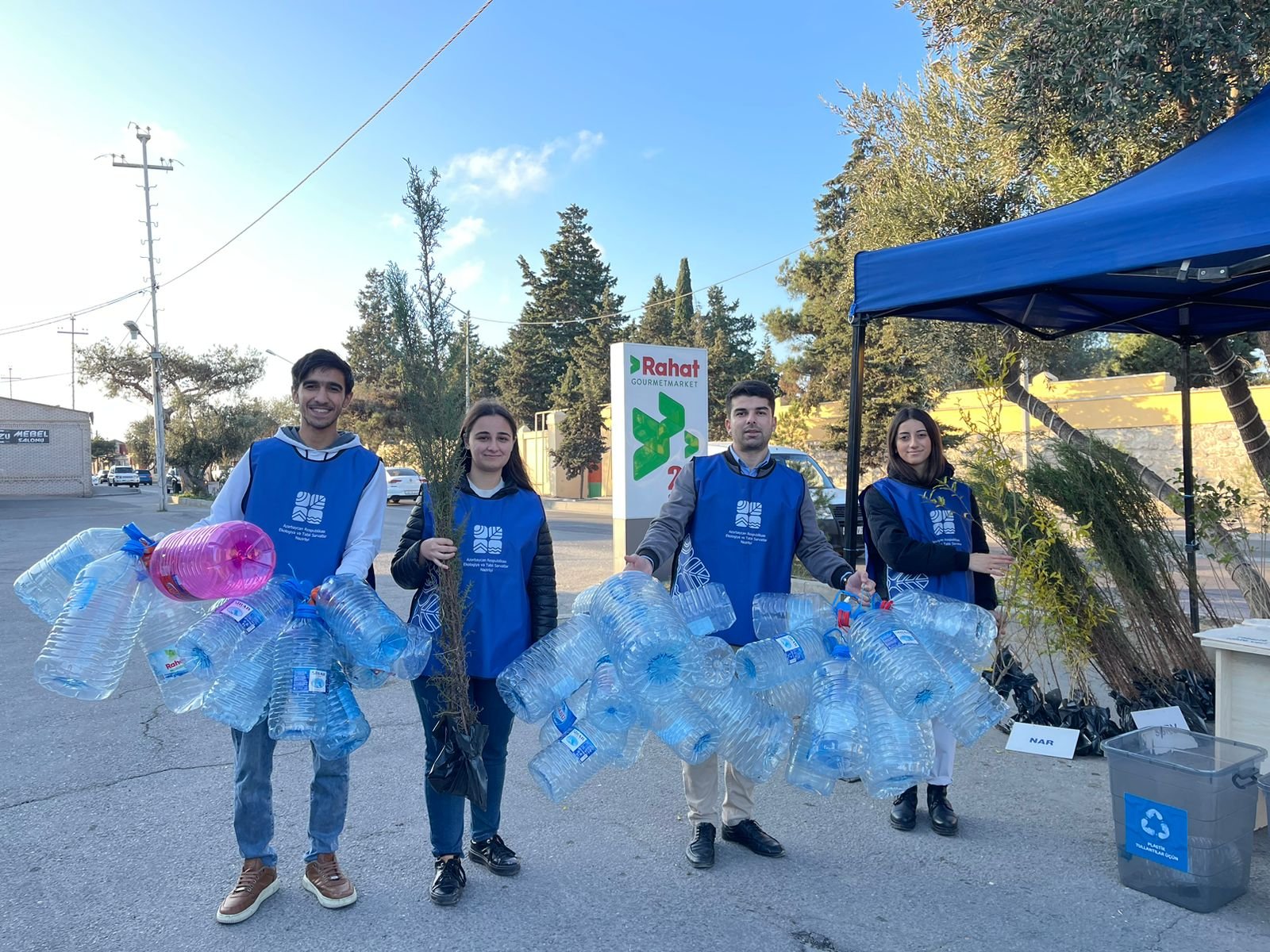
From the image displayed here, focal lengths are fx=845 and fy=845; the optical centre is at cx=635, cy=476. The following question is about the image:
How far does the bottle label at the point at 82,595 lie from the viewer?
299 cm

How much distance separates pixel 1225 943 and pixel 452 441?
321 centimetres

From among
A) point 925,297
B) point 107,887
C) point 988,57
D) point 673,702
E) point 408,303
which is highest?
point 988,57

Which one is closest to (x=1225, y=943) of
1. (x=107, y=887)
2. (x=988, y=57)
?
(x=107, y=887)

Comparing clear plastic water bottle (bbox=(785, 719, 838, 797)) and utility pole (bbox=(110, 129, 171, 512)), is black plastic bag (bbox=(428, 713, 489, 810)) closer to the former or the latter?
clear plastic water bottle (bbox=(785, 719, 838, 797))

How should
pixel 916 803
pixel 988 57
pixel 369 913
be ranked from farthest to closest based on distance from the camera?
pixel 988 57, pixel 916 803, pixel 369 913

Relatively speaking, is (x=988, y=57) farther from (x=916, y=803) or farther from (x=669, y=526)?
(x=916, y=803)

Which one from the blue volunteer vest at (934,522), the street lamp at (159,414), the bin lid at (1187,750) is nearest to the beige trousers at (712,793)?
the blue volunteer vest at (934,522)

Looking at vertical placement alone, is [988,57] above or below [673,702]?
above

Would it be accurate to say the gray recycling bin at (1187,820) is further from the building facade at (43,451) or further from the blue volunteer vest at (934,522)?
the building facade at (43,451)

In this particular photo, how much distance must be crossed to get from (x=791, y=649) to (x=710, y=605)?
1.28ft

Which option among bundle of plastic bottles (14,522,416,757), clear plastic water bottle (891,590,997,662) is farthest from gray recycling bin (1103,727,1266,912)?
bundle of plastic bottles (14,522,416,757)

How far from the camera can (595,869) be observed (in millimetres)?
3441

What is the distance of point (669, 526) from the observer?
3682 millimetres

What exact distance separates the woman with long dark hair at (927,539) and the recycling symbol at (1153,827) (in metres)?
0.77
